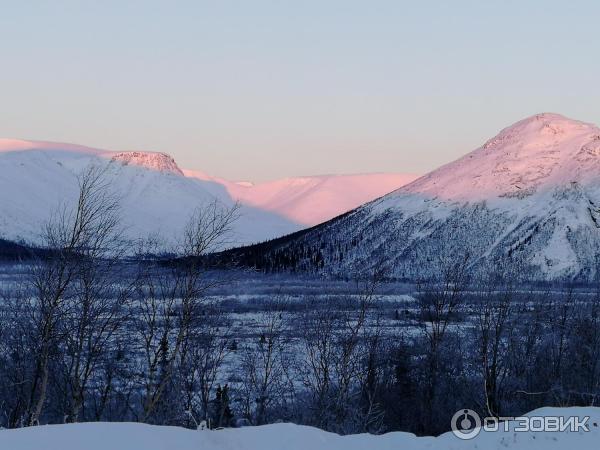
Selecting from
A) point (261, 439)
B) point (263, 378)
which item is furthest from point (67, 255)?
point (263, 378)

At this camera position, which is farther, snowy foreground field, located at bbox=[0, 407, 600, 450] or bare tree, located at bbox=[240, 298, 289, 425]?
bare tree, located at bbox=[240, 298, 289, 425]

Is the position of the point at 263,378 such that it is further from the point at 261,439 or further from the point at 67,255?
the point at 261,439

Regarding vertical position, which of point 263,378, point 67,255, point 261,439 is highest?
point 67,255

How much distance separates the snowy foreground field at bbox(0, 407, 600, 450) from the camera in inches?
517

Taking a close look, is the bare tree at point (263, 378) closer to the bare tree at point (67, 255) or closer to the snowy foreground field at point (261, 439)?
the bare tree at point (67, 255)

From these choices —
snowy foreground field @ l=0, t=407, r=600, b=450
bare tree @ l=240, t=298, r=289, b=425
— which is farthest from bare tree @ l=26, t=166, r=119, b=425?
bare tree @ l=240, t=298, r=289, b=425

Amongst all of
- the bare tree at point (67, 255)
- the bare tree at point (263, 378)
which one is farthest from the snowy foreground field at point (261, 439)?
the bare tree at point (263, 378)

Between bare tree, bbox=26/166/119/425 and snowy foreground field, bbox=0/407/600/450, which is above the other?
bare tree, bbox=26/166/119/425

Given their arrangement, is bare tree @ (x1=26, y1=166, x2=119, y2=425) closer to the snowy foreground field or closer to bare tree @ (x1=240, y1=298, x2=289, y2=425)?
the snowy foreground field

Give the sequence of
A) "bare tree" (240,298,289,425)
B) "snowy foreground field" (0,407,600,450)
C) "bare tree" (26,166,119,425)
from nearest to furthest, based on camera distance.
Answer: "snowy foreground field" (0,407,600,450) → "bare tree" (26,166,119,425) → "bare tree" (240,298,289,425)

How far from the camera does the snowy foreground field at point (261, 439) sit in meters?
13.1

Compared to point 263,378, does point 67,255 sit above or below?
above

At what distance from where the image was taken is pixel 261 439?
14.8 meters

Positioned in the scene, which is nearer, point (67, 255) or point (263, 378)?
point (67, 255)
